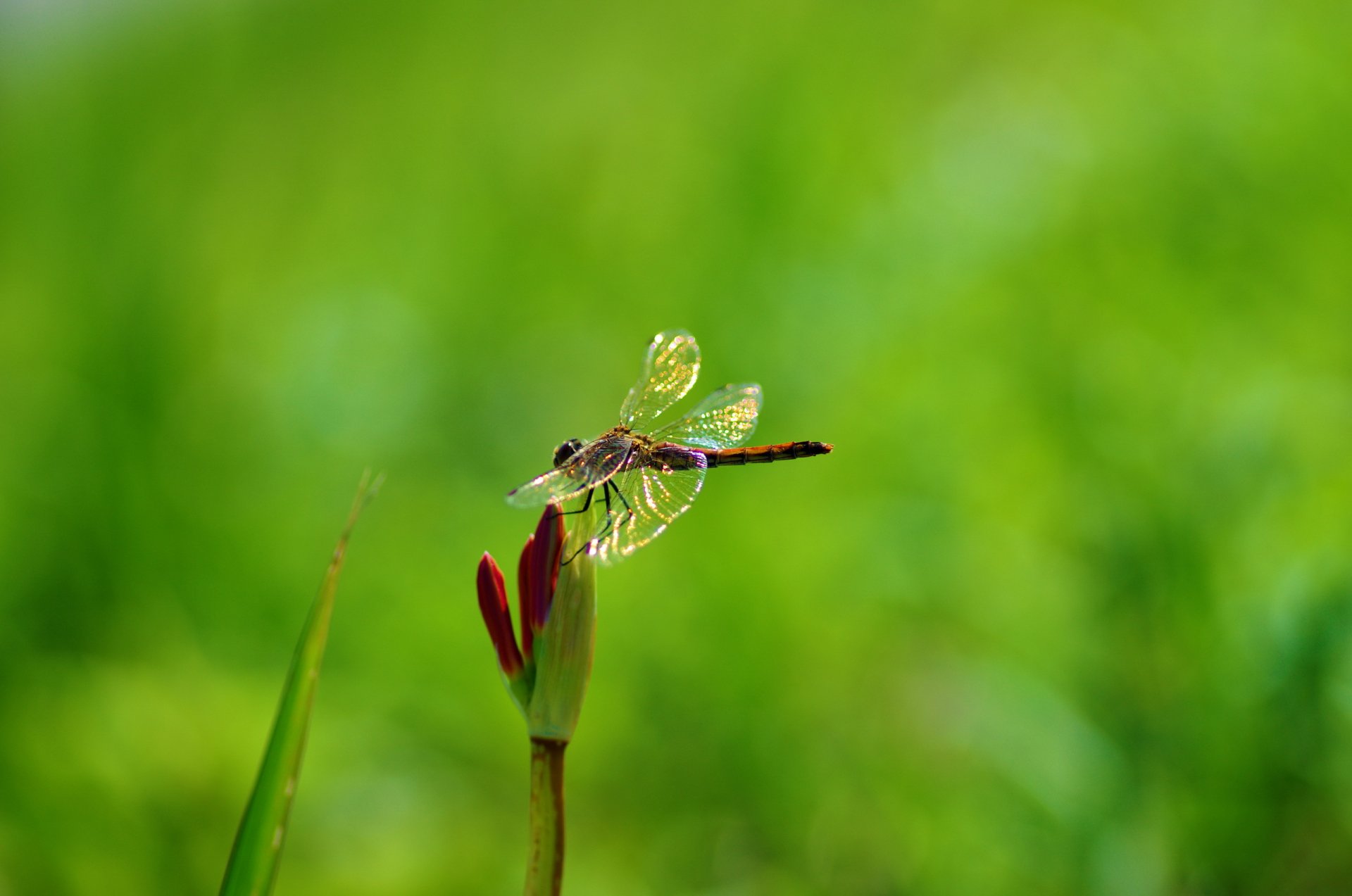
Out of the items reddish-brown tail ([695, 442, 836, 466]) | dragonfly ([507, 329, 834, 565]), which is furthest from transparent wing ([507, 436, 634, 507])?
reddish-brown tail ([695, 442, 836, 466])

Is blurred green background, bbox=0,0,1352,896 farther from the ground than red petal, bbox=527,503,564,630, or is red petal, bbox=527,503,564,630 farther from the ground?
blurred green background, bbox=0,0,1352,896

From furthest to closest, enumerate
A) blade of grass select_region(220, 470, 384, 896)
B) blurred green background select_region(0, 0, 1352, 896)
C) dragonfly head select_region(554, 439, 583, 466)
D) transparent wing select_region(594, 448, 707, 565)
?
blurred green background select_region(0, 0, 1352, 896)
dragonfly head select_region(554, 439, 583, 466)
transparent wing select_region(594, 448, 707, 565)
blade of grass select_region(220, 470, 384, 896)

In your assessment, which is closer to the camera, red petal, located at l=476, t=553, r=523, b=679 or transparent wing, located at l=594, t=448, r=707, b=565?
red petal, located at l=476, t=553, r=523, b=679

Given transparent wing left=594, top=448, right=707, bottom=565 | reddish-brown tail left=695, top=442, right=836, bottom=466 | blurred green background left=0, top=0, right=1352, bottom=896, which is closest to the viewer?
transparent wing left=594, top=448, right=707, bottom=565

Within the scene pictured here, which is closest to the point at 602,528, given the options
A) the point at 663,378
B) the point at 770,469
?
the point at 663,378

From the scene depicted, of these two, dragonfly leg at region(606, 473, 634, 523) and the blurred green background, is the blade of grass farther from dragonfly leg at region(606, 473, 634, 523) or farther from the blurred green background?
the blurred green background

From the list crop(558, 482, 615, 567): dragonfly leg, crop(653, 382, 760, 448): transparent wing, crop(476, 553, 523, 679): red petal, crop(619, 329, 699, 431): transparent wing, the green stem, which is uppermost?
crop(619, 329, 699, 431): transparent wing

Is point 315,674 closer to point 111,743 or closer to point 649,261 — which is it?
point 111,743
